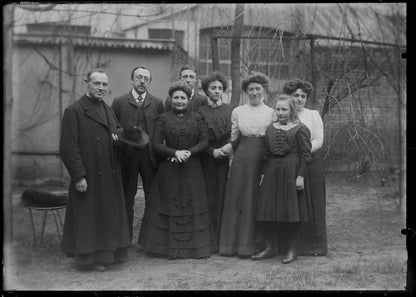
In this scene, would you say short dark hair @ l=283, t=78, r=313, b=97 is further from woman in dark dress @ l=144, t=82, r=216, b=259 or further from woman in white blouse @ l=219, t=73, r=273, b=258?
woman in dark dress @ l=144, t=82, r=216, b=259

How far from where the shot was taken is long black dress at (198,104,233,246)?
5.26 meters

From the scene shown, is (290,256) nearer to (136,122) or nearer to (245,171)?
(245,171)

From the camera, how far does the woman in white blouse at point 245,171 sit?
509 cm

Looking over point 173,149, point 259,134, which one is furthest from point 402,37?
point 173,149

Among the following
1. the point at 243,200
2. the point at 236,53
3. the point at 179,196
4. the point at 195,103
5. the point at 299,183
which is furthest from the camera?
the point at 236,53

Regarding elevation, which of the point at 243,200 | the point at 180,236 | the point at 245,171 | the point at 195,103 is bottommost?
the point at 180,236

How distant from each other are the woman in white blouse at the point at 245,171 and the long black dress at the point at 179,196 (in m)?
0.28

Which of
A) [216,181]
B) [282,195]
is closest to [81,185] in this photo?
[216,181]

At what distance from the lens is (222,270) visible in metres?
4.73

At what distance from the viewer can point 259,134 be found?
509cm

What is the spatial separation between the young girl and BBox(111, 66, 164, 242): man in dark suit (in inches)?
54.4

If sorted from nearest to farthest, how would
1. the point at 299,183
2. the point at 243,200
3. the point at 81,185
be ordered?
the point at 81,185
the point at 299,183
the point at 243,200

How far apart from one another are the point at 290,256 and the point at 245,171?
1035 millimetres

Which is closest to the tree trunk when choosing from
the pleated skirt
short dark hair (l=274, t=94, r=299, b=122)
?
short dark hair (l=274, t=94, r=299, b=122)
